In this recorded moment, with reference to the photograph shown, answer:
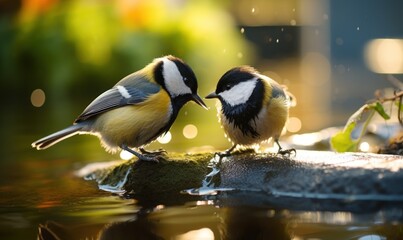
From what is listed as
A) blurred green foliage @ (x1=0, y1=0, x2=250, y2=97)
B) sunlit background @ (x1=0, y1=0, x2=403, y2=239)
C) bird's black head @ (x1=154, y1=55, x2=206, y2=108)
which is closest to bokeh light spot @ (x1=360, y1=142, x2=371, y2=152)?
sunlit background @ (x1=0, y1=0, x2=403, y2=239)

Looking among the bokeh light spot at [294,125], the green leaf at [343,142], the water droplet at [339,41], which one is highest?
the water droplet at [339,41]

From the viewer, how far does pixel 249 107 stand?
3377 millimetres

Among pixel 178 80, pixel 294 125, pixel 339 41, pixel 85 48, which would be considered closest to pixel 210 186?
pixel 178 80

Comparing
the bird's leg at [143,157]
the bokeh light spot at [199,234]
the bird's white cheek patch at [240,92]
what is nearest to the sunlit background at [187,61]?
the bokeh light spot at [199,234]

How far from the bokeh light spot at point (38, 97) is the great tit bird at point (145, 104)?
4265 mm

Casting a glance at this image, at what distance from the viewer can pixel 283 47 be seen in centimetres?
1255

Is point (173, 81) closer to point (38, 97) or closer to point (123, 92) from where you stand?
point (123, 92)

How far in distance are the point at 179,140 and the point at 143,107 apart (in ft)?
6.09

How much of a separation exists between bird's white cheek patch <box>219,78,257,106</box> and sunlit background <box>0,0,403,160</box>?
4.69ft

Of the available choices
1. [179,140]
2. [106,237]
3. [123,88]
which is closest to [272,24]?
[179,140]

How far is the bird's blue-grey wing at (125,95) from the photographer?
3500 mm

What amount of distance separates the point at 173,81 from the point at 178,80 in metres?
0.03

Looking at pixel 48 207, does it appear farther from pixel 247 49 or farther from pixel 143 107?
pixel 247 49

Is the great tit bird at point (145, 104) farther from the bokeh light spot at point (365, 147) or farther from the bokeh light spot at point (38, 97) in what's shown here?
the bokeh light spot at point (38, 97)
